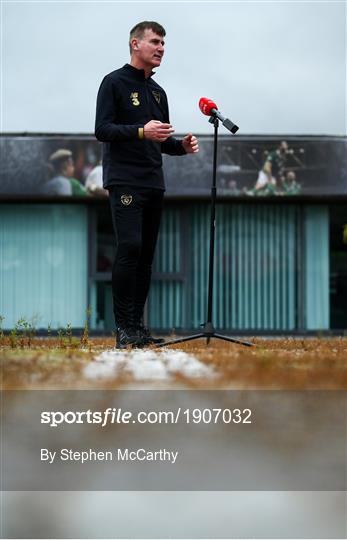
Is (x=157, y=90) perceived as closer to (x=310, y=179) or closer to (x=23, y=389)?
(x=23, y=389)

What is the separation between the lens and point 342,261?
15.6 metres

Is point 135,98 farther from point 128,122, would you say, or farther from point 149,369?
point 149,369

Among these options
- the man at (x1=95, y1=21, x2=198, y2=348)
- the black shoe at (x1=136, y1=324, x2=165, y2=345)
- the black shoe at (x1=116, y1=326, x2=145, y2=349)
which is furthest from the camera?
the black shoe at (x1=136, y1=324, x2=165, y2=345)

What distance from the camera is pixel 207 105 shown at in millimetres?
4363

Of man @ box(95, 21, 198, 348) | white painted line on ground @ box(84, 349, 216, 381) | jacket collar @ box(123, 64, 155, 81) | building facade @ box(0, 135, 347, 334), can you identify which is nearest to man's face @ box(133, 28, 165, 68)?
man @ box(95, 21, 198, 348)

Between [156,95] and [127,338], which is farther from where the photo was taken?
[156,95]

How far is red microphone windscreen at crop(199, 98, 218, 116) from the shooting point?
4352mm

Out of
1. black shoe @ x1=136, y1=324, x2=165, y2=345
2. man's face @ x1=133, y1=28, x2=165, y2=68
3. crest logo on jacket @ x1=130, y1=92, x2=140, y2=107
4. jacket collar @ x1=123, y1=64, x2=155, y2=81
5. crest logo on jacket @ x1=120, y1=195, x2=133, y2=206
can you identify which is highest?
man's face @ x1=133, y1=28, x2=165, y2=68

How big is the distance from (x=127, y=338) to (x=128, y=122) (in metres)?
1.22

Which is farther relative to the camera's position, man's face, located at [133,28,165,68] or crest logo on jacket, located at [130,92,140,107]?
crest logo on jacket, located at [130,92,140,107]

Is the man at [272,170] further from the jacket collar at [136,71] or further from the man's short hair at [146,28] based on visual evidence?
the man's short hair at [146,28]

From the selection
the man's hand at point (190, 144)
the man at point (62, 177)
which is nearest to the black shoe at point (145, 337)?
the man's hand at point (190, 144)

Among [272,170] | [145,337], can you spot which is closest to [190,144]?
[145,337]

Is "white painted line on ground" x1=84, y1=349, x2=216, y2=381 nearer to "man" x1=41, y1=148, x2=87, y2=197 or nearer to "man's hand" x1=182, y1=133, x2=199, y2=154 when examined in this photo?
"man's hand" x1=182, y1=133, x2=199, y2=154
